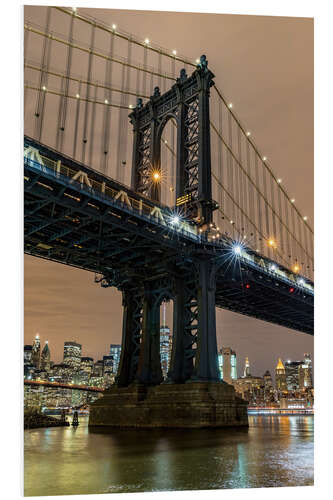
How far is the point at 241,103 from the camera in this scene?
24.6 meters

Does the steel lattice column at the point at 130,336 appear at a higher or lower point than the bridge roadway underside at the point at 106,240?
lower

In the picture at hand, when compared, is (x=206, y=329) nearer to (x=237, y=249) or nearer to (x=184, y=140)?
(x=237, y=249)

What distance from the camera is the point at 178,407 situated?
1425 inches

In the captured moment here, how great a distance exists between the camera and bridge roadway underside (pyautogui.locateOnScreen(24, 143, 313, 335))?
30875 mm

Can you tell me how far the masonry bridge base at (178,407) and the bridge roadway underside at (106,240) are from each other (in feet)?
34.0

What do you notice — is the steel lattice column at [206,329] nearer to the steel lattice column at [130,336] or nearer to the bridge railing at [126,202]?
the bridge railing at [126,202]

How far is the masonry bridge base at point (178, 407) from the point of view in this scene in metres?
34.4

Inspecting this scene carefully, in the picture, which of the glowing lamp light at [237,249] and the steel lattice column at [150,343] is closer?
the glowing lamp light at [237,249]

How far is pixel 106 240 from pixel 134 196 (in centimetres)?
524

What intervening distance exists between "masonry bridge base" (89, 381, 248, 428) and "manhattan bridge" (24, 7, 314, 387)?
1492mm

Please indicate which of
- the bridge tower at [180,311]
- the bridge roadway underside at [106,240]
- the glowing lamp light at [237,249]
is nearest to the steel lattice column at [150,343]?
the bridge tower at [180,311]

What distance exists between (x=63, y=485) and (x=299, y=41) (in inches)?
603
